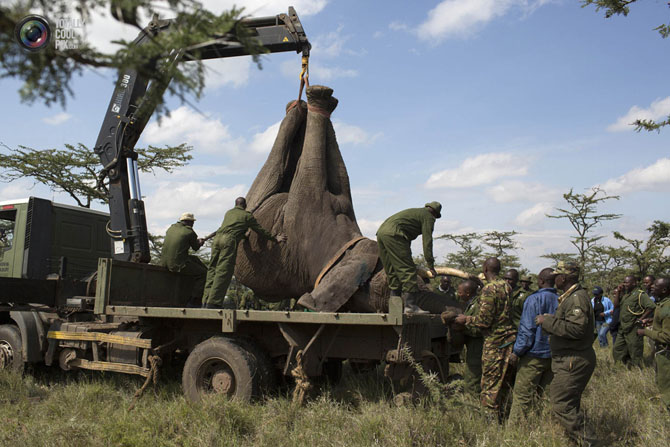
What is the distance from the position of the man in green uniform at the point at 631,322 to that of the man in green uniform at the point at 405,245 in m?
4.50

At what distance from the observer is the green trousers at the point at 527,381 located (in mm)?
5117

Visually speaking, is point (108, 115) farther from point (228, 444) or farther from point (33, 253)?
point (228, 444)

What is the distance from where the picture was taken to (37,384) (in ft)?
24.0

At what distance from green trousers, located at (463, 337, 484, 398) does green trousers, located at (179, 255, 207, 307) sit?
408 centimetres

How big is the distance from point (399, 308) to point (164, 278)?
400 cm

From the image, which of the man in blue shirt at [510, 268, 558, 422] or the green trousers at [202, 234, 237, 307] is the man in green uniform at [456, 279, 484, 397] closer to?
the man in blue shirt at [510, 268, 558, 422]

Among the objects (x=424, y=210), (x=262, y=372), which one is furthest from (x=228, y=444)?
(x=424, y=210)

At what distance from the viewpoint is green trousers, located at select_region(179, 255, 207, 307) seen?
26.4 ft

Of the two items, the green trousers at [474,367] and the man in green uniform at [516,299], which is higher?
the man in green uniform at [516,299]

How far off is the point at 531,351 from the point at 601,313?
6836 millimetres

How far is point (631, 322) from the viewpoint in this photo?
354 inches

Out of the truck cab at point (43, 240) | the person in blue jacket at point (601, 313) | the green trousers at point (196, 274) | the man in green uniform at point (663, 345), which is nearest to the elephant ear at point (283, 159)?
the green trousers at point (196, 274)

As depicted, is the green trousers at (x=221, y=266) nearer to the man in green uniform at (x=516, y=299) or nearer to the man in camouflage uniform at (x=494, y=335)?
the man in camouflage uniform at (x=494, y=335)

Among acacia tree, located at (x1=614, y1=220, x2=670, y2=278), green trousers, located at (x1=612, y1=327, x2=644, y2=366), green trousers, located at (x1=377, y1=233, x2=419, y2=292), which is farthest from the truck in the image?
acacia tree, located at (x1=614, y1=220, x2=670, y2=278)
